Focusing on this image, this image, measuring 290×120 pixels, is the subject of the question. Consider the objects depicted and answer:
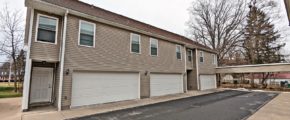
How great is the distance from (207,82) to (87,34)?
15740 millimetres

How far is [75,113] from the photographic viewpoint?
7.10 meters

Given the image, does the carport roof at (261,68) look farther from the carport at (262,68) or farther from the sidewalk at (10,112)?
the sidewalk at (10,112)

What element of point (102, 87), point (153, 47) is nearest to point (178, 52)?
point (153, 47)

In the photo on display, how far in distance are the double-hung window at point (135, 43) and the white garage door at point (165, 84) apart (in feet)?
7.76

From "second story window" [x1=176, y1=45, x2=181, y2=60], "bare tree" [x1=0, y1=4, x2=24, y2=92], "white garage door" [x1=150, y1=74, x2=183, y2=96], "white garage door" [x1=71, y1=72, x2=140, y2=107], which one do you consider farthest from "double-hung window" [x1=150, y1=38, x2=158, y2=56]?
"bare tree" [x1=0, y1=4, x2=24, y2=92]

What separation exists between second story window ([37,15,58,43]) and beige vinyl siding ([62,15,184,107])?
0.73 m

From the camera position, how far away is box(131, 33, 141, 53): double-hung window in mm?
11295

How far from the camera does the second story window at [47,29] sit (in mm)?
7685

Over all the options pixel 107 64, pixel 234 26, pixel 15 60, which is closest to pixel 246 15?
pixel 234 26

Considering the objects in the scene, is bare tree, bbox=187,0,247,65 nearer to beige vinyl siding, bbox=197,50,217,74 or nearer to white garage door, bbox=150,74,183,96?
beige vinyl siding, bbox=197,50,217,74

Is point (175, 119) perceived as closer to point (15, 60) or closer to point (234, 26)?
point (15, 60)

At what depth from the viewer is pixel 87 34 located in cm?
889

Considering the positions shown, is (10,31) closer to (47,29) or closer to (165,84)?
(47,29)

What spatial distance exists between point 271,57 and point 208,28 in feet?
34.8
